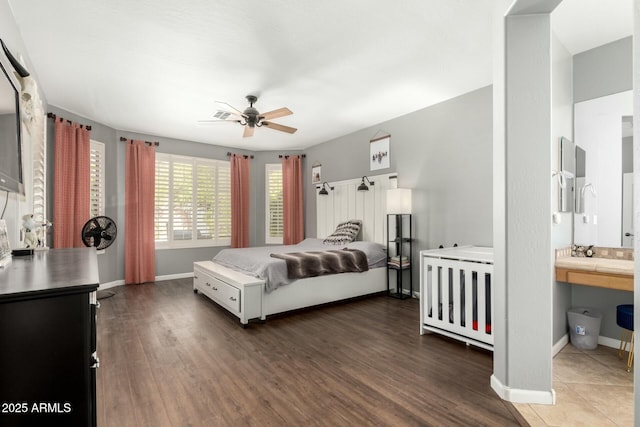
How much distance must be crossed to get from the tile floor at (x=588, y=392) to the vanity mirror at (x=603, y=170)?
97cm

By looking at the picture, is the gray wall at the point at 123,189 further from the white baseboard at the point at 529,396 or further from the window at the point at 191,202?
the white baseboard at the point at 529,396

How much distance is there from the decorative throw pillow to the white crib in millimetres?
1897

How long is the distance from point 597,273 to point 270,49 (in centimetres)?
316

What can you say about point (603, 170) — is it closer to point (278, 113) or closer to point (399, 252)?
point (399, 252)

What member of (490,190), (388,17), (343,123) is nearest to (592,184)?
(490,190)

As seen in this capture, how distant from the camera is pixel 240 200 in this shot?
6262mm

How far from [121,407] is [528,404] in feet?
8.07

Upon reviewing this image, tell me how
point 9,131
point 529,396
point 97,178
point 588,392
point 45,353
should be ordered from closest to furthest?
point 45,353 → point 9,131 → point 529,396 → point 588,392 → point 97,178

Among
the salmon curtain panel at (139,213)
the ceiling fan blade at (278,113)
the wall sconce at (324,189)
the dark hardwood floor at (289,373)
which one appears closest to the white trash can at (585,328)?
the dark hardwood floor at (289,373)

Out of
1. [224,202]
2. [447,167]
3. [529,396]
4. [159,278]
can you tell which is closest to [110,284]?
[159,278]

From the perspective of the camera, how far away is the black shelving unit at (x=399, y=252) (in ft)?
13.9

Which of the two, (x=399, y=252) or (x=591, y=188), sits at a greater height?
(x=591, y=188)

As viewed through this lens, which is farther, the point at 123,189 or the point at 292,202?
the point at 292,202

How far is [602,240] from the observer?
2.70 metres
